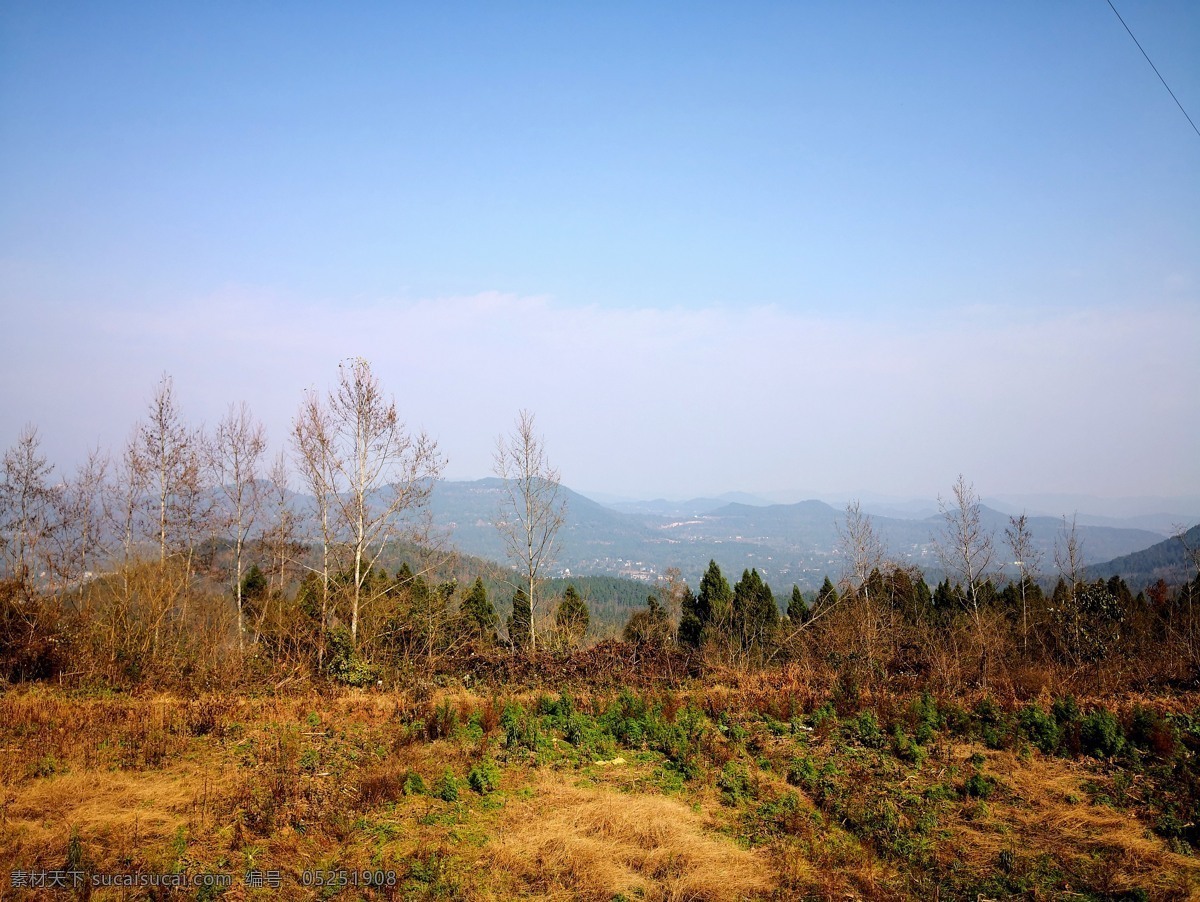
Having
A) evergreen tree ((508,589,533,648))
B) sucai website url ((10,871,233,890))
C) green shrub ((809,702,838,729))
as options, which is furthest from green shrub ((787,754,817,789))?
evergreen tree ((508,589,533,648))

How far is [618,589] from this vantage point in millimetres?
95062

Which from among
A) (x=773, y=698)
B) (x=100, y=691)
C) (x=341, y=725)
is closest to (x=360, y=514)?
(x=100, y=691)

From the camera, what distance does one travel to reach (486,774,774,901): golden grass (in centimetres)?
528

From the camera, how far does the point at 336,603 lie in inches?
572

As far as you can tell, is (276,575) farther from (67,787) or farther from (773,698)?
(773,698)

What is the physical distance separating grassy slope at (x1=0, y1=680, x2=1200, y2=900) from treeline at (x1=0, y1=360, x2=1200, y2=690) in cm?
180

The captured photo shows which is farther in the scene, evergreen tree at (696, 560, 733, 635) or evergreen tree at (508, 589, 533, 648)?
evergreen tree at (696, 560, 733, 635)

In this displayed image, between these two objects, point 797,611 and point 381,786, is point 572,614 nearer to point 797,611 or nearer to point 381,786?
point 797,611

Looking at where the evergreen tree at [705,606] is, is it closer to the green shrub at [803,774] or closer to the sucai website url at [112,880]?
the green shrub at [803,774]

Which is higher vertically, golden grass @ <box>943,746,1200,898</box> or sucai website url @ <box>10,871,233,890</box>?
sucai website url @ <box>10,871,233,890</box>

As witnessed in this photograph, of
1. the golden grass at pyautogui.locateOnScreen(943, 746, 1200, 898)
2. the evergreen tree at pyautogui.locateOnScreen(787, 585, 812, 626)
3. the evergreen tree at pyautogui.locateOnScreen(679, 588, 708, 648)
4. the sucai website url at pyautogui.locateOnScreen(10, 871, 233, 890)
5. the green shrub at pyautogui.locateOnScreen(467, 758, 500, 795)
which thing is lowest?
the evergreen tree at pyautogui.locateOnScreen(679, 588, 708, 648)

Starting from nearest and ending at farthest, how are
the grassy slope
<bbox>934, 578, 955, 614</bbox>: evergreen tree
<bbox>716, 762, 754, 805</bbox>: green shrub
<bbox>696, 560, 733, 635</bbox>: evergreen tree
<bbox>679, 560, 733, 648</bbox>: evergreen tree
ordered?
the grassy slope
<bbox>716, 762, 754, 805</bbox>: green shrub
<bbox>679, 560, 733, 648</bbox>: evergreen tree
<bbox>696, 560, 733, 635</bbox>: evergreen tree
<bbox>934, 578, 955, 614</bbox>: evergreen tree

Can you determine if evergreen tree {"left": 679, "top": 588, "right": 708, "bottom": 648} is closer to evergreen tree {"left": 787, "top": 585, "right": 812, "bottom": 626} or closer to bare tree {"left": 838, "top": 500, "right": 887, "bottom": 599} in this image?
evergreen tree {"left": 787, "top": 585, "right": 812, "bottom": 626}

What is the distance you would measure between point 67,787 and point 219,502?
18042 millimetres
